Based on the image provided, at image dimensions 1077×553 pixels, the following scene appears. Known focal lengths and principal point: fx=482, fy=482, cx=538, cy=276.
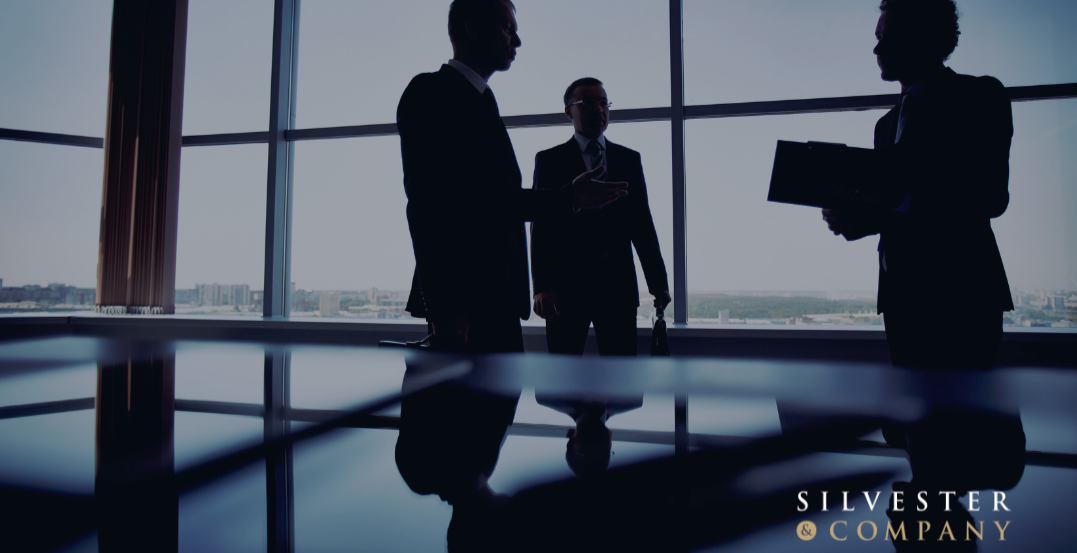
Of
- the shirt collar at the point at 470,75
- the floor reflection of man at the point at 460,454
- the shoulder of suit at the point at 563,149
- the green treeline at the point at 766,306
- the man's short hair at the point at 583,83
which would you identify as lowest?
the floor reflection of man at the point at 460,454

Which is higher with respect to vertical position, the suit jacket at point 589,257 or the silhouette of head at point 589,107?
the silhouette of head at point 589,107

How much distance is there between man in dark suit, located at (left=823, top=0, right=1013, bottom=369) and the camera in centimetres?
111

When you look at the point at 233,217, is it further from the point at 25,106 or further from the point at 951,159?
the point at 951,159

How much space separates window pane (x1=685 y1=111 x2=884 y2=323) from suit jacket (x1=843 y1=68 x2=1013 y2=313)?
82.1 inches

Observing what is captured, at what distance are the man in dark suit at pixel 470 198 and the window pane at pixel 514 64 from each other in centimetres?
236

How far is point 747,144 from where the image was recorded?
3.30 meters

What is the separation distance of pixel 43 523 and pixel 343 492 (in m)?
0.11

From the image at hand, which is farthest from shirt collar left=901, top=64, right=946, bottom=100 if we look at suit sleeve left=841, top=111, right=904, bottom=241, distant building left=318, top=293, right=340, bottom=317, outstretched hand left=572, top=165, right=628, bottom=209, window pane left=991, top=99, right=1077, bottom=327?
distant building left=318, top=293, right=340, bottom=317

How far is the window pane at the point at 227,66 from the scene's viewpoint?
158 inches

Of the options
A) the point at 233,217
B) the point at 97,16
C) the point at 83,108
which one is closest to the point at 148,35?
the point at 97,16

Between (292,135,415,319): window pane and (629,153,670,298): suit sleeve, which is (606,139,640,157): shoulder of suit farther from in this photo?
(292,135,415,319): window pane

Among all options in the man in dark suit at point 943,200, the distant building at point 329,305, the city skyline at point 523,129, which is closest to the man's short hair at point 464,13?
the man in dark suit at point 943,200

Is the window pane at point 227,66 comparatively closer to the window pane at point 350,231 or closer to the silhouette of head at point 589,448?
the window pane at point 350,231

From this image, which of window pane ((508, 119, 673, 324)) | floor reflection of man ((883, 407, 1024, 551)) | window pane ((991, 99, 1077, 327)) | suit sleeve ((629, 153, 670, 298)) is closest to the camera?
floor reflection of man ((883, 407, 1024, 551))
